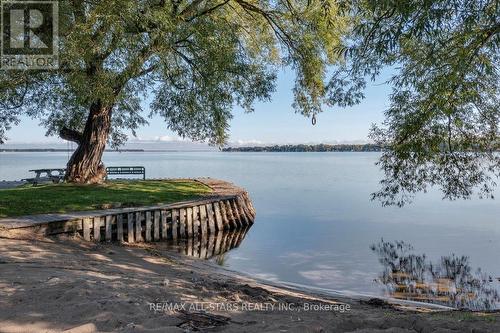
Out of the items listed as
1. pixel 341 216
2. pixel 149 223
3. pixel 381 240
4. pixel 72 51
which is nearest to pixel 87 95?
pixel 72 51

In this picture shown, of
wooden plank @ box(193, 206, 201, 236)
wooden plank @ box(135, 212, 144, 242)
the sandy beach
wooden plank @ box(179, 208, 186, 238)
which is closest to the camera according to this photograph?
the sandy beach

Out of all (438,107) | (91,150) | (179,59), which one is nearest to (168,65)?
(179,59)

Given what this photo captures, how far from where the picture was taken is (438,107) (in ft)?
27.6

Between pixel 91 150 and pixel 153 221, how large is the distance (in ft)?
22.9

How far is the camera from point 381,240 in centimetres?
1714

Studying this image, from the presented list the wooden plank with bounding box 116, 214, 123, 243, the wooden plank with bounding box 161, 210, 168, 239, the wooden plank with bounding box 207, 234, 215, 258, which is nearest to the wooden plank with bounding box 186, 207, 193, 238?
the wooden plank with bounding box 207, 234, 215, 258

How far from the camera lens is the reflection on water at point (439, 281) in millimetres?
9445

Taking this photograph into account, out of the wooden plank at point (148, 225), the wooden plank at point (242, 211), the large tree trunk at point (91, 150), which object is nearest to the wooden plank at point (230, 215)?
the wooden plank at point (242, 211)

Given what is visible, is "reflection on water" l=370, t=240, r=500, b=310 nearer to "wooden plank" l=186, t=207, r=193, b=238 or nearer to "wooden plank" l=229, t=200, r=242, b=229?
"wooden plank" l=229, t=200, r=242, b=229

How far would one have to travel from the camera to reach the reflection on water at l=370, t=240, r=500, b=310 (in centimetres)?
945

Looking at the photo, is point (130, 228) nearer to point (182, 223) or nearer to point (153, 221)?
point (153, 221)

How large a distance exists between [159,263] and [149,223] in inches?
142

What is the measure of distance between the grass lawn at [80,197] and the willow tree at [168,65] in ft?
8.11

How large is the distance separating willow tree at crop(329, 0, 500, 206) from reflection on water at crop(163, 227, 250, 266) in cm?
593
